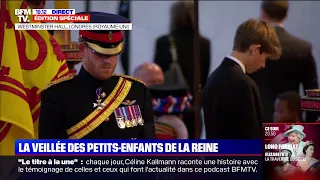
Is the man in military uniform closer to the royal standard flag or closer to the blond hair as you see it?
the royal standard flag

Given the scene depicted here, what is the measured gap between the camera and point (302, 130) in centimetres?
303

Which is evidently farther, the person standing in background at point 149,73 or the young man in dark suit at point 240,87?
the person standing in background at point 149,73

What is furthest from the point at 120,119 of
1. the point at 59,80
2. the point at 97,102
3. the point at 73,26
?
the point at 73,26

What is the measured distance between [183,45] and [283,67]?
1.90ft

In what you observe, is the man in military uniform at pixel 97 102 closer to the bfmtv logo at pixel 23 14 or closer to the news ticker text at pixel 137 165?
the news ticker text at pixel 137 165

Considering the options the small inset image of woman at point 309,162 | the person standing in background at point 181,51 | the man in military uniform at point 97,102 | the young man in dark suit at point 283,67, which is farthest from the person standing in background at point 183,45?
the small inset image of woman at point 309,162

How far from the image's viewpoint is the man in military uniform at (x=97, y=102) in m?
3.01

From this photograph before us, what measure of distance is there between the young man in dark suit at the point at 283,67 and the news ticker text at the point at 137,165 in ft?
1.68

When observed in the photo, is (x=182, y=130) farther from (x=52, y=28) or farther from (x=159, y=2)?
(x=52, y=28)

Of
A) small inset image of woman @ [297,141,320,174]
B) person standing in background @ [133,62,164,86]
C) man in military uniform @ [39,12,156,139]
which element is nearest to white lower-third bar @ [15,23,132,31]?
man in military uniform @ [39,12,156,139]

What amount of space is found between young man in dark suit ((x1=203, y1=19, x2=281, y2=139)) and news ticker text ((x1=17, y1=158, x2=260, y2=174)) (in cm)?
20

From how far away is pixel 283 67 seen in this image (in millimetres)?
3559

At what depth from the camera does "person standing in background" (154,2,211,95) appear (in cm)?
371

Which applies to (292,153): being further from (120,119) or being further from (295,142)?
(120,119)
